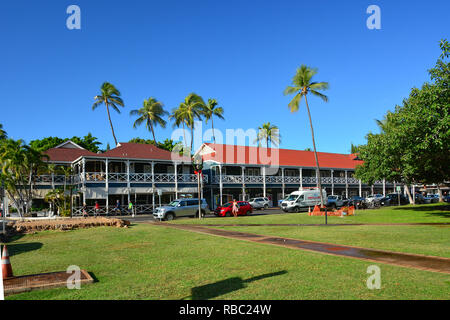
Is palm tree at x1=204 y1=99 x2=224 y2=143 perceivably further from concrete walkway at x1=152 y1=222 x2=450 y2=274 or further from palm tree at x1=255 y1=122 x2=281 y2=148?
concrete walkway at x1=152 y1=222 x2=450 y2=274

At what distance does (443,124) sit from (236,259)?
44.5 feet

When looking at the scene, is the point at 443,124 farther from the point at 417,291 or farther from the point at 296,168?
the point at 296,168

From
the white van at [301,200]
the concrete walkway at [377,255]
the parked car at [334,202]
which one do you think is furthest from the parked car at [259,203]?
the concrete walkway at [377,255]

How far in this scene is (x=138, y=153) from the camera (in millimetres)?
38906

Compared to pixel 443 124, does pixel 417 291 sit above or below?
below

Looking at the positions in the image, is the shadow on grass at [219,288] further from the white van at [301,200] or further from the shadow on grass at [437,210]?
the white van at [301,200]

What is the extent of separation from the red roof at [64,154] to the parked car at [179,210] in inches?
638

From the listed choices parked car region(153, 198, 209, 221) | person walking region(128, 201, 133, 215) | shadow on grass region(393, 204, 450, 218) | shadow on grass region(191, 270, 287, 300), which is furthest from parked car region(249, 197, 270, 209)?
shadow on grass region(191, 270, 287, 300)

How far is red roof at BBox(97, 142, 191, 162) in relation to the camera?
1454 inches

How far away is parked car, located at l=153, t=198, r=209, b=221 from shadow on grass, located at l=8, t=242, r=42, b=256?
43.0 feet

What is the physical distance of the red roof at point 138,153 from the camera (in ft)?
121

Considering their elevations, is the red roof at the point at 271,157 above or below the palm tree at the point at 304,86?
below
